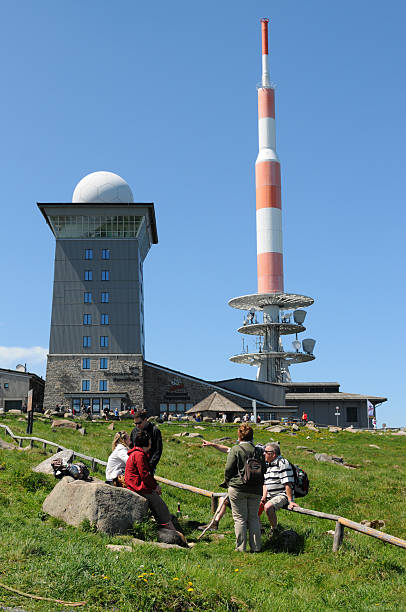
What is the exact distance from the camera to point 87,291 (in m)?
71.9

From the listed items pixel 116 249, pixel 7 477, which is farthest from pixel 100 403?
pixel 7 477

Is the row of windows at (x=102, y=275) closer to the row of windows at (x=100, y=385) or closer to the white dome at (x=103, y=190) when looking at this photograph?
the white dome at (x=103, y=190)

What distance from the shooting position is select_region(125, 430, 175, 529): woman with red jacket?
10.8 metres

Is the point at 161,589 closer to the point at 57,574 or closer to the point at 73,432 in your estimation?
the point at 57,574

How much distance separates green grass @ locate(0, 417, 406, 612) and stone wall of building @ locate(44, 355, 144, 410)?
54234 millimetres

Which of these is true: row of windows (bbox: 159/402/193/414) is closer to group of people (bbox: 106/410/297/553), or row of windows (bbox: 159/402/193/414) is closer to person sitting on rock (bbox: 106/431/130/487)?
person sitting on rock (bbox: 106/431/130/487)

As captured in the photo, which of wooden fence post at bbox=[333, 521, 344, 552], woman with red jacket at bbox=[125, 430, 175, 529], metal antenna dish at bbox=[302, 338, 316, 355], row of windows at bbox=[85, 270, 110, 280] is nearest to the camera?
wooden fence post at bbox=[333, 521, 344, 552]

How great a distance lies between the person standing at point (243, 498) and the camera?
34.2ft

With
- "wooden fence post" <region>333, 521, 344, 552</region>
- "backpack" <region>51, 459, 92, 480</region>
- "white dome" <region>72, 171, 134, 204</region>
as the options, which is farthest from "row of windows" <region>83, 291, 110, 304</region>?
"wooden fence post" <region>333, 521, 344, 552</region>

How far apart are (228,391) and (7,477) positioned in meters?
57.7

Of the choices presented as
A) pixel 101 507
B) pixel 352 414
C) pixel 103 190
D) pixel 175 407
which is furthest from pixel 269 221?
pixel 101 507

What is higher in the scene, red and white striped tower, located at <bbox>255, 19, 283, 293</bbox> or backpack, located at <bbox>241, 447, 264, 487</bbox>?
red and white striped tower, located at <bbox>255, 19, 283, 293</bbox>

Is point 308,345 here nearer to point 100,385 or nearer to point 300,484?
point 100,385

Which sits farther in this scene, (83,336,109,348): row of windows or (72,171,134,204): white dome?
(72,171,134,204): white dome
